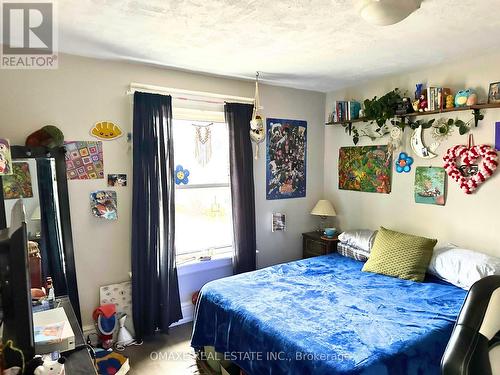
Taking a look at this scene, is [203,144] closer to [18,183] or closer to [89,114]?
[89,114]

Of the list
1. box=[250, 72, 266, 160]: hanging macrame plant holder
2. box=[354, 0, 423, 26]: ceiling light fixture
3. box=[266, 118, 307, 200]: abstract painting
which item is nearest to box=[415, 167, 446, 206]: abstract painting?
box=[266, 118, 307, 200]: abstract painting

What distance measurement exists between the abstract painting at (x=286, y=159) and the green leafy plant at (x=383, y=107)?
2.69 ft

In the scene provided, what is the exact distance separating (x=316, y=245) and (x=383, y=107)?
5.28 ft

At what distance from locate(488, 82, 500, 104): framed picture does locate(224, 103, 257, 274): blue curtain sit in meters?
2.03

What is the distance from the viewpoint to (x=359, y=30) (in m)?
2.10

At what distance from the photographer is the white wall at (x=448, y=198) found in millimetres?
2623

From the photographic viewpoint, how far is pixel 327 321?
2055mm

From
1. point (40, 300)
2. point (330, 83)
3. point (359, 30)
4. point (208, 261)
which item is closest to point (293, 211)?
point (208, 261)

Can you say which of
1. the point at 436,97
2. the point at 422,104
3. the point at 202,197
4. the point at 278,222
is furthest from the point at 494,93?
the point at 202,197

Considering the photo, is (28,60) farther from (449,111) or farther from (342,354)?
(449,111)

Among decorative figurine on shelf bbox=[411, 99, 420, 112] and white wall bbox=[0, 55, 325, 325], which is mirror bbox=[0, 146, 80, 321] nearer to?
white wall bbox=[0, 55, 325, 325]

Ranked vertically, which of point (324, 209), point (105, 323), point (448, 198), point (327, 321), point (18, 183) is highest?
point (18, 183)

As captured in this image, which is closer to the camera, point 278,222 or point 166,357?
point 166,357

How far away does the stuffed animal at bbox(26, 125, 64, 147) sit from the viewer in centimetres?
241
